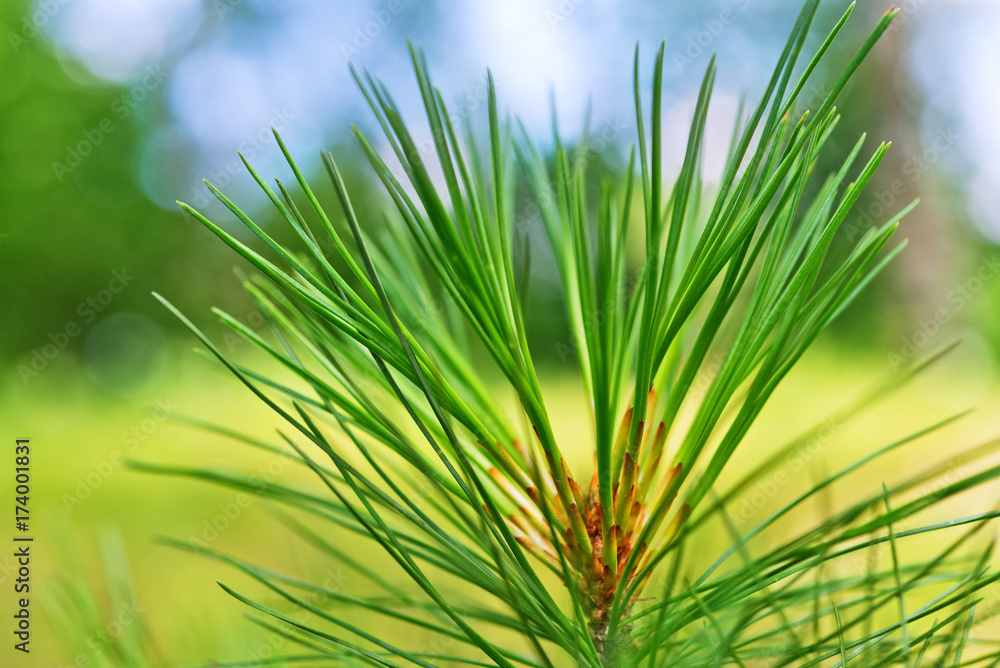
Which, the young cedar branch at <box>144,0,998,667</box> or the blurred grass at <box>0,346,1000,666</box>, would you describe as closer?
the young cedar branch at <box>144,0,998,667</box>

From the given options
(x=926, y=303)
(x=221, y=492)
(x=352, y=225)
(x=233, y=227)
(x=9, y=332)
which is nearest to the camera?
(x=352, y=225)

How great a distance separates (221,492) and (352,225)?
800 millimetres

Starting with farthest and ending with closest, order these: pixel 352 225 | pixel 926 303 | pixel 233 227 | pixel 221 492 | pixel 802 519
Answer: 1. pixel 233 227
2. pixel 926 303
3. pixel 221 492
4. pixel 802 519
5. pixel 352 225

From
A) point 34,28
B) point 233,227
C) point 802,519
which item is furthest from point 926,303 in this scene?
point 34,28

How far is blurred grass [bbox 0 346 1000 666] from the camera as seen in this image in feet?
1.83

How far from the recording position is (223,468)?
61 centimetres

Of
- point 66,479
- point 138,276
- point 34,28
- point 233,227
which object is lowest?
point 66,479

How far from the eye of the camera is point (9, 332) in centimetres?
255

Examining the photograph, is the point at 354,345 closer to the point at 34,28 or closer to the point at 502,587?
the point at 502,587

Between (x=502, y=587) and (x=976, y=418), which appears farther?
(x=976, y=418)

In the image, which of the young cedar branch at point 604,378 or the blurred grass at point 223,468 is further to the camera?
the blurred grass at point 223,468

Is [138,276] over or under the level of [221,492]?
over

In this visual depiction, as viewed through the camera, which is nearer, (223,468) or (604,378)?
(604,378)

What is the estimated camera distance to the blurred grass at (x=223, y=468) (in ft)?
1.83
